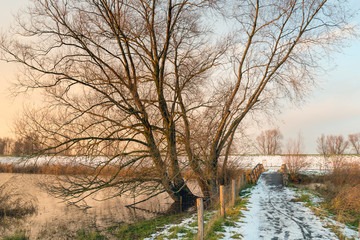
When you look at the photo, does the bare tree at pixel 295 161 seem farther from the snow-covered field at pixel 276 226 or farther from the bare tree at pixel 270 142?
the bare tree at pixel 270 142

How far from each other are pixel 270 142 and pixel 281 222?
59.8 m

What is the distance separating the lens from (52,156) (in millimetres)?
10844

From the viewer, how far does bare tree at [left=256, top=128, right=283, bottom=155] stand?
6544cm

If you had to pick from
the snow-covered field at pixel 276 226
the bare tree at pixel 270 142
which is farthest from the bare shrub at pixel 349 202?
the bare tree at pixel 270 142

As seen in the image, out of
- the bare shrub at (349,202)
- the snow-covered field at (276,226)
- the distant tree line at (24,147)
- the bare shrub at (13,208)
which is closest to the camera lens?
the snow-covered field at (276,226)

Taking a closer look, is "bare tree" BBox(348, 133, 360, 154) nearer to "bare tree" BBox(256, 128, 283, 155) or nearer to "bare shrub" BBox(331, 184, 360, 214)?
"bare tree" BBox(256, 128, 283, 155)

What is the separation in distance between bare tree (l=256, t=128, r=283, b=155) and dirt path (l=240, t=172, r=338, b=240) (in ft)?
180

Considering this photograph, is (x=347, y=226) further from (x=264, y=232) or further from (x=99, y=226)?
(x=99, y=226)

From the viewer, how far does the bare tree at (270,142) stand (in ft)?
215

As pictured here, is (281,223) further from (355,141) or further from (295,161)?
(355,141)

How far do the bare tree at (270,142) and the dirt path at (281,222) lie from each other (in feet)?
180

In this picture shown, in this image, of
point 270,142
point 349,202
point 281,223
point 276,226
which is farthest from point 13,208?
point 270,142

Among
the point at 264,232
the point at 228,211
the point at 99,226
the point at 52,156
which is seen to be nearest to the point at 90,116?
the point at 52,156

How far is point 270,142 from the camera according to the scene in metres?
66.2
